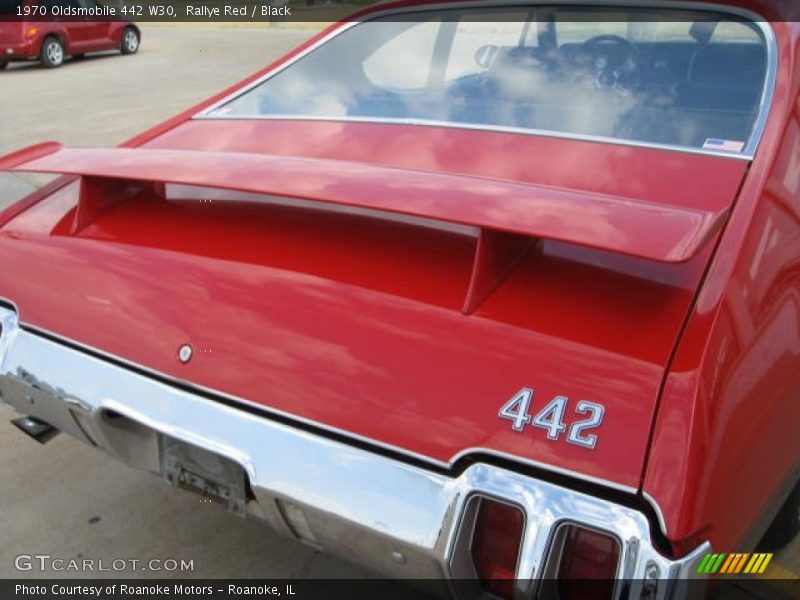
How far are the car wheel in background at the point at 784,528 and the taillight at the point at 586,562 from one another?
2.95ft

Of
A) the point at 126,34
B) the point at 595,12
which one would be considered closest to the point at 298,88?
the point at 595,12

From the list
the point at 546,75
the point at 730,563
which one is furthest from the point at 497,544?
the point at 546,75

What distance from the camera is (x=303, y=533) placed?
165 cm

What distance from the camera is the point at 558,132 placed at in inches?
80.5

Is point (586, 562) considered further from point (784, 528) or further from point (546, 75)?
point (546, 75)

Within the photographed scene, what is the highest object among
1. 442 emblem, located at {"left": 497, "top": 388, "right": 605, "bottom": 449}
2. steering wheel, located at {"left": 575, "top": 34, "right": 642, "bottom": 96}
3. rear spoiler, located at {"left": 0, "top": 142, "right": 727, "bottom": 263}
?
steering wheel, located at {"left": 575, "top": 34, "right": 642, "bottom": 96}

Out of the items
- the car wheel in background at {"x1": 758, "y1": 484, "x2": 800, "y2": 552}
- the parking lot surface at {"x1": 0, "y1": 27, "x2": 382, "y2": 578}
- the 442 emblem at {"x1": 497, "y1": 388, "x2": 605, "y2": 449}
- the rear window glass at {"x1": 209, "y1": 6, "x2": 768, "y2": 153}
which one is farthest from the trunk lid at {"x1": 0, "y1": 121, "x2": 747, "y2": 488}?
the car wheel in background at {"x1": 758, "y1": 484, "x2": 800, "y2": 552}

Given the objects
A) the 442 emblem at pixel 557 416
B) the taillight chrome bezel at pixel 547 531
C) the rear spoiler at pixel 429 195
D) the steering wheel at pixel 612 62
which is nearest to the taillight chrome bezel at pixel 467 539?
the taillight chrome bezel at pixel 547 531

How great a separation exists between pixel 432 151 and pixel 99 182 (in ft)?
2.88

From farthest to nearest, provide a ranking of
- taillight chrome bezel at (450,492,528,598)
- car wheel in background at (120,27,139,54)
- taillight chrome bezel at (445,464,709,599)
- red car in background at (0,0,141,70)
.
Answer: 1. car wheel in background at (120,27,139,54)
2. red car in background at (0,0,141,70)
3. taillight chrome bezel at (450,492,528,598)
4. taillight chrome bezel at (445,464,709,599)

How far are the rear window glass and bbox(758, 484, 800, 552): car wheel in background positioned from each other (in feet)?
3.02

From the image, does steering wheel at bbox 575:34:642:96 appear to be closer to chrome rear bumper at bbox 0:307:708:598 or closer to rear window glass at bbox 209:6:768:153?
rear window glass at bbox 209:6:768:153

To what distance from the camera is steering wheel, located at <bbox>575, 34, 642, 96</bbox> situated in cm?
216

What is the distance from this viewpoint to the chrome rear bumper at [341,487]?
1295mm
